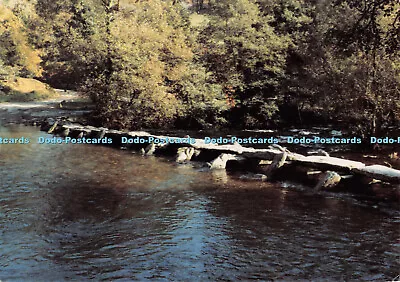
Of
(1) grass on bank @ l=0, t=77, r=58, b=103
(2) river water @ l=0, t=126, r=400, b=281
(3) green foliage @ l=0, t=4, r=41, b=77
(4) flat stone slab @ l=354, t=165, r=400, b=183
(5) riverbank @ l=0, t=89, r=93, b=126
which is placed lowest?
(2) river water @ l=0, t=126, r=400, b=281

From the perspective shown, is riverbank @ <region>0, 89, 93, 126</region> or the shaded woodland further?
riverbank @ <region>0, 89, 93, 126</region>

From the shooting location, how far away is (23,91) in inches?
2200

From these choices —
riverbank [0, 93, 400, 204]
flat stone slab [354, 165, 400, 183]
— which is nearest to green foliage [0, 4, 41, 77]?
riverbank [0, 93, 400, 204]

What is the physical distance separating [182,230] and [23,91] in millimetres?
51941

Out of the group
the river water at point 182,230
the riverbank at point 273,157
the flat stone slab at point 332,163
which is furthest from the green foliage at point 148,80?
the flat stone slab at point 332,163

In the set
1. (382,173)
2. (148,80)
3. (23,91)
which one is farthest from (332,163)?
(23,91)

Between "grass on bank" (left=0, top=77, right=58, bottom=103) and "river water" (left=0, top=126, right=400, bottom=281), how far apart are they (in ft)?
134

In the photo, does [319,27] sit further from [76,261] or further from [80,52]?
[76,261]

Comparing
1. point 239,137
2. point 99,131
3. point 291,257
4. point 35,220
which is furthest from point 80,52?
point 291,257

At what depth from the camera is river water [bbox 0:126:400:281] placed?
7.98 m

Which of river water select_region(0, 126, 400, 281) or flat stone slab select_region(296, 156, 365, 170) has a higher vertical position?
flat stone slab select_region(296, 156, 365, 170)

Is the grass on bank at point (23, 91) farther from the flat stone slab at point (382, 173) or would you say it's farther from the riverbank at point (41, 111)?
the flat stone slab at point (382, 173)

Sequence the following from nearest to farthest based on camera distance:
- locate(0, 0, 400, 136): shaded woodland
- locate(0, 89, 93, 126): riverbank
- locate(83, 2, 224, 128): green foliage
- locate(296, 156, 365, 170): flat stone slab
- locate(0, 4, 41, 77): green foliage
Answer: locate(296, 156, 365, 170): flat stone slab < locate(0, 0, 400, 136): shaded woodland < locate(83, 2, 224, 128): green foliage < locate(0, 89, 93, 126): riverbank < locate(0, 4, 41, 77): green foliage

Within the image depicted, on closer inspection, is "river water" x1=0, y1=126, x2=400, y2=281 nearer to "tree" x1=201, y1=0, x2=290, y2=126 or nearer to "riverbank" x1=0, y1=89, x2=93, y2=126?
"tree" x1=201, y1=0, x2=290, y2=126
